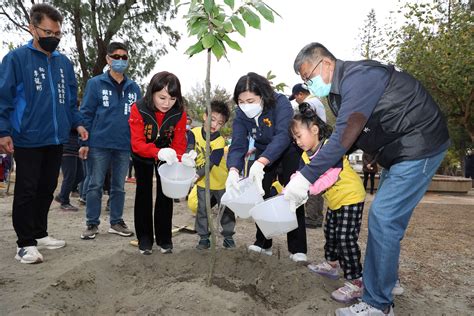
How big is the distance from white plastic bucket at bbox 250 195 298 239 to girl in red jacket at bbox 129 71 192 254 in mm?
914

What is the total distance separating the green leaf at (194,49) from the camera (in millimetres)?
2346

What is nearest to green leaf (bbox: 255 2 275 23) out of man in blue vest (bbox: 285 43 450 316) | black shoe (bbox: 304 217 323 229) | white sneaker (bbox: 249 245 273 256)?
man in blue vest (bbox: 285 43 450 316)

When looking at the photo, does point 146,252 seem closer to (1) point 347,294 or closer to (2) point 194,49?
(1) point 347,294

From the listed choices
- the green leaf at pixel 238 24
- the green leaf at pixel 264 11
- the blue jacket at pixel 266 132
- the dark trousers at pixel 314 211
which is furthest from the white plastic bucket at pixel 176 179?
the dark trousers at pixel 314 211

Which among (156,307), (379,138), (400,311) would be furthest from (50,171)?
(400,311)

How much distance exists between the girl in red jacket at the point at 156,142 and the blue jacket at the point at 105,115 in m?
0.71

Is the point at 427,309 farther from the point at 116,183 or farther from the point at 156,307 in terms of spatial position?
the point at 116,183

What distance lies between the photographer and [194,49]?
238cm

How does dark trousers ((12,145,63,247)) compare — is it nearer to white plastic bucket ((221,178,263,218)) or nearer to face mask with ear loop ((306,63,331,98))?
white plastic bucket ((221,178,263,218))

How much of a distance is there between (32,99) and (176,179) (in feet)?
4.42

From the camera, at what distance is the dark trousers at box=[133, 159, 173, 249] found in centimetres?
334

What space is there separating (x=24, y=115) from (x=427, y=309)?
10.8ft

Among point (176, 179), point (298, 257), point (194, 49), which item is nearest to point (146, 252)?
point (176, 179)

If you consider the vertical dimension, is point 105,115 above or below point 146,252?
above
